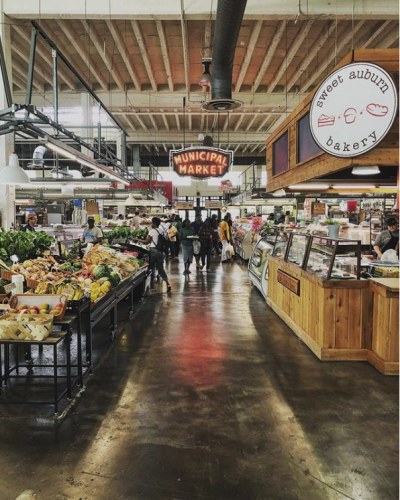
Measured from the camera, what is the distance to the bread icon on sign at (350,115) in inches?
143

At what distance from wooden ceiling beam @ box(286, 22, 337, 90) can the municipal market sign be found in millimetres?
5788

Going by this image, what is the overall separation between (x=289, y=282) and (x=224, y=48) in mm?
3833

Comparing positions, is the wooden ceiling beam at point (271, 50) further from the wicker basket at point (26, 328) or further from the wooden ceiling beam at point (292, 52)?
the wicker basket at point (26, 328)

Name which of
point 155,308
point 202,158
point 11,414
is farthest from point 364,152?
point 202,158

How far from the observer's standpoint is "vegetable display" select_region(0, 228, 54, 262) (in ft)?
19.6

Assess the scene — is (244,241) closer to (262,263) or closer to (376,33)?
(262,263)

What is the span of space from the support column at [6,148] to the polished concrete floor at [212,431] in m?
5.57

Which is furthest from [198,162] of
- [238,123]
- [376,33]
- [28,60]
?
[238,123]

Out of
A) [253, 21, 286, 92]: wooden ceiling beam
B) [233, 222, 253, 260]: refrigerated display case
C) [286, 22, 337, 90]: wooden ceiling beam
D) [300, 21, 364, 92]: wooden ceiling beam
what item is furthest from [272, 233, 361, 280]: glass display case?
[233, 222, 253, 260]: refrigerated display case

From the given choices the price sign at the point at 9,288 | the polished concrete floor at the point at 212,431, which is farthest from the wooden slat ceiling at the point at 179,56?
the price sign at the point at 9,288

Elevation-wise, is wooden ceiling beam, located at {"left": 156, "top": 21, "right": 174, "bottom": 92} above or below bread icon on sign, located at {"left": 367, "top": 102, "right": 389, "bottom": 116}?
above

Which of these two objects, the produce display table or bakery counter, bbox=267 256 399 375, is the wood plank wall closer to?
bakery counter, bbox=267 256 399 375

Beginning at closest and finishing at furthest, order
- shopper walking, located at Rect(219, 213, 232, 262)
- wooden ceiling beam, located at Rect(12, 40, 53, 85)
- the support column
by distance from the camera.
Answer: the support column → wooden ceiling beam, located at Rect(12, 40, 53, 85) → shopper walking, located at Rect(219, 213, 232, 262)

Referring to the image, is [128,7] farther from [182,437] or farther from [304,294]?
[182,437]
